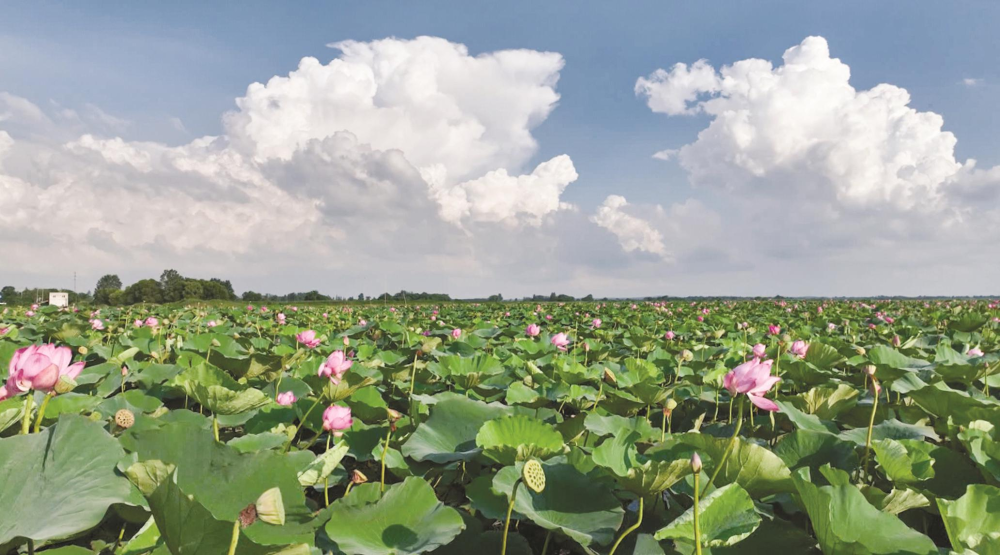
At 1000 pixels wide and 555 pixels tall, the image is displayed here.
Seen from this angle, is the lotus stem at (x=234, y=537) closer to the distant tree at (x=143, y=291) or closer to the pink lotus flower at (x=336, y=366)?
the pink lotus flower at (x=336, y=366)

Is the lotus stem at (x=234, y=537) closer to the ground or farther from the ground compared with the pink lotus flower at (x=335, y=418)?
farther from the ground

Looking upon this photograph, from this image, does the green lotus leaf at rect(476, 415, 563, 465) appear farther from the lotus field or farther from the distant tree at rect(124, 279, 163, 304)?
the distant tree at rect(124, 279, 163, 304)

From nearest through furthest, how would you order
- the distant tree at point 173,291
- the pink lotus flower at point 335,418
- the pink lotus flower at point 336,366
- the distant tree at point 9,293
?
the pink lotus flower at point 335,418 → the pink lotus flower at point 336,366 → the distant tree at point 173,291 → the distant tree at point 9,293

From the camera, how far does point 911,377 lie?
2.19m

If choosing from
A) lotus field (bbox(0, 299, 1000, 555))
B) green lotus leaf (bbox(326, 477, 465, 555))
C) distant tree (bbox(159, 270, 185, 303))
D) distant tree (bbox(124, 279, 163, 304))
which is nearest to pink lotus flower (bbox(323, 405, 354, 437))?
lotus field (bbox(0, 299, 1000, 555))

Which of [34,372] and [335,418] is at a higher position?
Answer: [34,372]

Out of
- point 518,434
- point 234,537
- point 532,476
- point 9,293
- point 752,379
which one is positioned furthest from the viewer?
point 9,293

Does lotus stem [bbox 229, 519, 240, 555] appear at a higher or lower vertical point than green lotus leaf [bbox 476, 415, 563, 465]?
higher

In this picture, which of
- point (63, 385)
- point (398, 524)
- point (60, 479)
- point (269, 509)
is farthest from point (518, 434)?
point (63, 385)

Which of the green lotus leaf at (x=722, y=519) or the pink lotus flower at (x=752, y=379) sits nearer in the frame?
the green lotus leaf at (x=722, y=519)

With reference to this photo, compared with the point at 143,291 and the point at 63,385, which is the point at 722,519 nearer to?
the point at 63,385

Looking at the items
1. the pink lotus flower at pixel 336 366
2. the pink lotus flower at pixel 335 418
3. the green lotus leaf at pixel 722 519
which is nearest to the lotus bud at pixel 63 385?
the pink lotus flower at pixel 335 418

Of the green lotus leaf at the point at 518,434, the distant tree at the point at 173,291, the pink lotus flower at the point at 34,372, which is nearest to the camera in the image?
the pink lotus flower at the point at 34,372

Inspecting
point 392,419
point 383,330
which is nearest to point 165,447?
point 392,419
